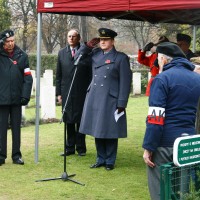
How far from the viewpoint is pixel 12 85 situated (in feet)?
24.7

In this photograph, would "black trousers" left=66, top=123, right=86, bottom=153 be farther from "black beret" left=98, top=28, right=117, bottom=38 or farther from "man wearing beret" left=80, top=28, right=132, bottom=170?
"black beret" left=98, top=28, right=117, bottom=38

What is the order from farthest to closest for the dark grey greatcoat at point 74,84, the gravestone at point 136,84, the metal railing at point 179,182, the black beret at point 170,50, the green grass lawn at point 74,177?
the gravestone at point 136,84 < the dark grey greatcoat at point 74,84 < the green grass lawn at point 74,177 < the black beret at point 170,50 < the metal railing at point 179,182

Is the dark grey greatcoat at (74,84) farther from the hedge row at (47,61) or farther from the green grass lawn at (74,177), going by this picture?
the hedge row at (47,61)

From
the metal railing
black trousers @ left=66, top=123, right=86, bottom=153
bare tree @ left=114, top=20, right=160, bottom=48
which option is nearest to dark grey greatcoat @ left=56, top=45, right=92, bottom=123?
black trousers @ left=66, top=123, right=86, bottom=153

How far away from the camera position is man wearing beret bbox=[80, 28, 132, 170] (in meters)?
7.31

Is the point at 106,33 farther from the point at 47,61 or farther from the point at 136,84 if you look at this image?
the point at 47,61

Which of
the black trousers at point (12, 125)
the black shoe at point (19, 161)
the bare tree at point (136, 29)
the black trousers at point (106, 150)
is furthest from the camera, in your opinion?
the bare tree at point (136, 29)

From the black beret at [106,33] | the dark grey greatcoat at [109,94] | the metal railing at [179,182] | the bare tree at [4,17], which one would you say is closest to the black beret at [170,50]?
the metal railing at [179,182]

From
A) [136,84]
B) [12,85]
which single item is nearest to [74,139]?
[12,85]

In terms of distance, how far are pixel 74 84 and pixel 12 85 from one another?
1.07m

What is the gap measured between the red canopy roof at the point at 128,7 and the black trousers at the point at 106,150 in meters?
1.88

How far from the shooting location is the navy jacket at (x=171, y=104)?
4605 millimetres

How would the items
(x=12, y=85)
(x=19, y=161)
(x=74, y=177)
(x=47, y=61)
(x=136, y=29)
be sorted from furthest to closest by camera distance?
(x=136, y=29)
(x=47, y=61)
(x=19, y=161)
(x=12, y=85)
(x=74, y=177)

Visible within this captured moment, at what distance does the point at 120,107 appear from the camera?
727cm
